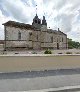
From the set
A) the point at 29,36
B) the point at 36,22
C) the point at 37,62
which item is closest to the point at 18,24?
the point at 29,36

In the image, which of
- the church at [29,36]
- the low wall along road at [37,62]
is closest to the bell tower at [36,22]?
the church at [29,36]

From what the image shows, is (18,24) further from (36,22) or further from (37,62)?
(37,62)

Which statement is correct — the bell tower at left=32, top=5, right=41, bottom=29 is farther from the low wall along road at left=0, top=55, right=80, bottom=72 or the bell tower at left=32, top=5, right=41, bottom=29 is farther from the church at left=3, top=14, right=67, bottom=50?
the low wall along road at left=0, top=55, right=80, bottom=72

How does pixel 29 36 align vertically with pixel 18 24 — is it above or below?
below

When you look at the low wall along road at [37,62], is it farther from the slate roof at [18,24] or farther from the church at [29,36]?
the slate roof at [18,24]

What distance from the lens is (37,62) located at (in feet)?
40.1

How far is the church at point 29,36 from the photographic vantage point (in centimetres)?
5922

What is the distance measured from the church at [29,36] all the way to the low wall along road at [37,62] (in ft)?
148

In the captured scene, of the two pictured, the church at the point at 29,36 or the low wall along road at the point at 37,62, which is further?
the church at the point at 29,36

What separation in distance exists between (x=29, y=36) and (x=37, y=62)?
168 feet

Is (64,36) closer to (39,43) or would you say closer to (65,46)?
(65,46)

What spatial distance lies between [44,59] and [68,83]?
3.66 metres

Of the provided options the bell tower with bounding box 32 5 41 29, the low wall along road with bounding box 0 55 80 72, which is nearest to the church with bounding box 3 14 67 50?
the bell tower with bounding box 32 5 41 29

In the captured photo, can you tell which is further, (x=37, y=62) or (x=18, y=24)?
(x=18, y=24)
